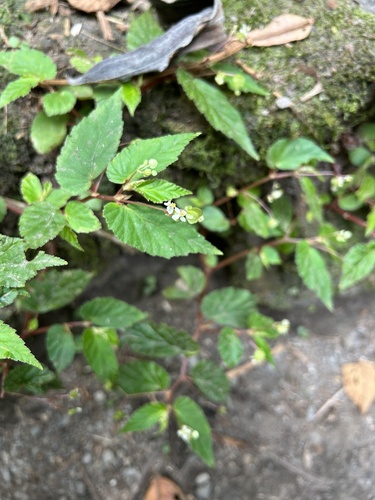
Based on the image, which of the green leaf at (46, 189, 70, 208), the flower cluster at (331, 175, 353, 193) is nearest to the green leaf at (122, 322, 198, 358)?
the green leaf at (46, 189, 70, 208)

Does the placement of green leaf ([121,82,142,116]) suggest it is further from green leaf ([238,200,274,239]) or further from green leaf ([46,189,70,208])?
Result: green leaf ([238,200,274,239])

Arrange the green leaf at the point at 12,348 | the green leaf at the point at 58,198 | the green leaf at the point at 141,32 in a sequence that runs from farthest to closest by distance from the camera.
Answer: the green leaf at the point at 141,32 → the green leaf at the point at 58,198 → the green leaf at the point at 12,348

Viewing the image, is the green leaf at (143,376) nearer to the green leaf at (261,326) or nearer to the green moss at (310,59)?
the green leaf at (261,326)

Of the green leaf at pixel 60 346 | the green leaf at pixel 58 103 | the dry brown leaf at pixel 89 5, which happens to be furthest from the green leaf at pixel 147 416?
the dry brown leaf at pixel 89 5

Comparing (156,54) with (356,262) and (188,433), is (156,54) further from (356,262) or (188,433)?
(188,433)

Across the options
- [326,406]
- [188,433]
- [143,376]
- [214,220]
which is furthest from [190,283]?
[326,406]

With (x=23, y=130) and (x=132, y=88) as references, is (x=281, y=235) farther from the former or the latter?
(x=23, y=130)
